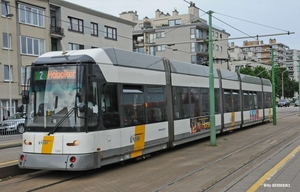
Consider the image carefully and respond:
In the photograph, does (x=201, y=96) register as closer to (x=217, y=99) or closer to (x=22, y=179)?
(x=217, y=99)

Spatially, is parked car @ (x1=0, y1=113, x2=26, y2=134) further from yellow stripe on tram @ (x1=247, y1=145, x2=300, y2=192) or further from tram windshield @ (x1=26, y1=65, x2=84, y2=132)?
yellow stripe on tram @ (x1=247, y1=145, x2=300, y2=192)

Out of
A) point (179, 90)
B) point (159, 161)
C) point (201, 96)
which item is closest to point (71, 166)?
point (159, 161)

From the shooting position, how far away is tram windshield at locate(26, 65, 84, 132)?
9117 millimetres

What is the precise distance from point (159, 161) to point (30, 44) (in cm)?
2942

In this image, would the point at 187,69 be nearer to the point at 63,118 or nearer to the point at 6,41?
the point at 63,118

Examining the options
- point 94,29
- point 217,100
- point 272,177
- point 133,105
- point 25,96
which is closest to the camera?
point 272,177

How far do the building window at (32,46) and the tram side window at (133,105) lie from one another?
2832cm

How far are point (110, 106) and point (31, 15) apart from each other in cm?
3104

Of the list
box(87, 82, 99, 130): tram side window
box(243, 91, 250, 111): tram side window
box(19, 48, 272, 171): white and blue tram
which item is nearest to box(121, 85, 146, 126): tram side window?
box(19, 48, 272, 171): white and blue tram

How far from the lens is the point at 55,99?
9.31 m

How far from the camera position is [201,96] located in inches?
645

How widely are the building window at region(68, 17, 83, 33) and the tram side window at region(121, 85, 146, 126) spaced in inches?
1295

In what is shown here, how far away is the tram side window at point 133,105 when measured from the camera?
10.6 metres

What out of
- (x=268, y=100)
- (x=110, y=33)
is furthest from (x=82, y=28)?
(x=268, y=100)
